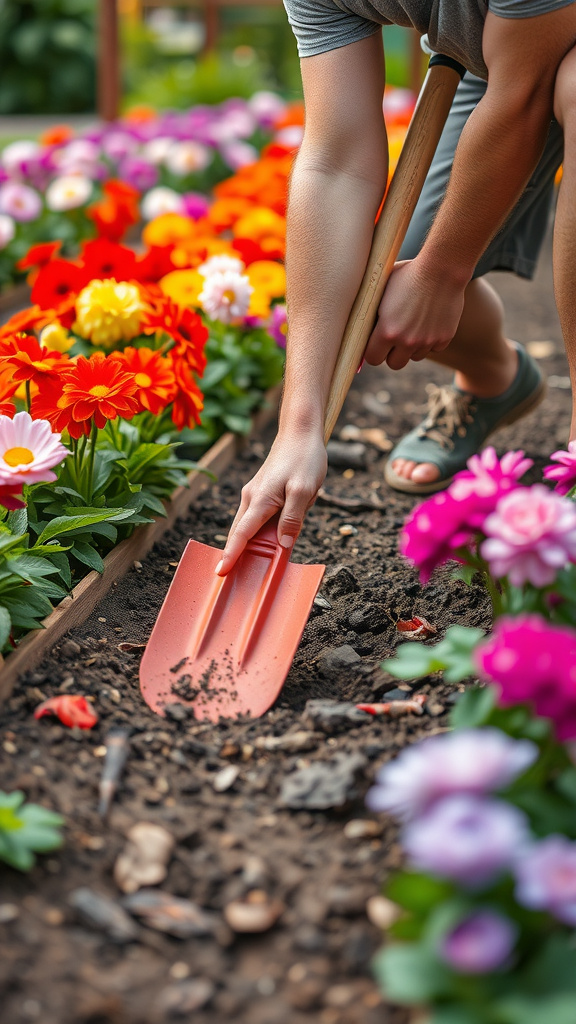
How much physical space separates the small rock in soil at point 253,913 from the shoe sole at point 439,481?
1421mm

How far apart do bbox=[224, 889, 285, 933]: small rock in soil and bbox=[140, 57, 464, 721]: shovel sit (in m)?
0.42

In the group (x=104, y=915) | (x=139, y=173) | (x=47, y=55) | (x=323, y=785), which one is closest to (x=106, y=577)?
(x=323, y=785)

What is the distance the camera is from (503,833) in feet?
2.94

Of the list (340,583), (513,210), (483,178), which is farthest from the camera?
(513,210)

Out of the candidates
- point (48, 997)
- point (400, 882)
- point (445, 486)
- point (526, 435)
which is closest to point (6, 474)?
point (48, 997)

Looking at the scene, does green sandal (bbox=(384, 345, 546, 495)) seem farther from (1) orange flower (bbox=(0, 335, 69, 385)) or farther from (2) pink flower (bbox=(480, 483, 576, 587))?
(2) pink flower (bbox=(480, 483, 576, 587))

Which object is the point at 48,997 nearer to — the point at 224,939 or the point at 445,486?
the point at 224,939

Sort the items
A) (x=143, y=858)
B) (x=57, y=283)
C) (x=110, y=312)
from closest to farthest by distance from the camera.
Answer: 1. (x=143, y=858)
2. (x=110, y=312)
3. (x=57, y=283)

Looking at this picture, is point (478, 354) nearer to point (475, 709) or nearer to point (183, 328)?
point (183, 328)

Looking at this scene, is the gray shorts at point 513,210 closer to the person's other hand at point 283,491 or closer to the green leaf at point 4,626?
the person's other hand at point 283,491

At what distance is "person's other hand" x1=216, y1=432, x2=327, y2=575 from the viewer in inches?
67.3

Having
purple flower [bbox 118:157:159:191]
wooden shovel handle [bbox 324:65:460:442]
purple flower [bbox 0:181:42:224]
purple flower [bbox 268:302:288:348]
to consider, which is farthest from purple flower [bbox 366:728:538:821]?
purple flower [bbox 118:157:159:191]

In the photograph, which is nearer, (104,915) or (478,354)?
(104,915)

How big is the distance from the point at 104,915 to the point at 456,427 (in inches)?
64.8
